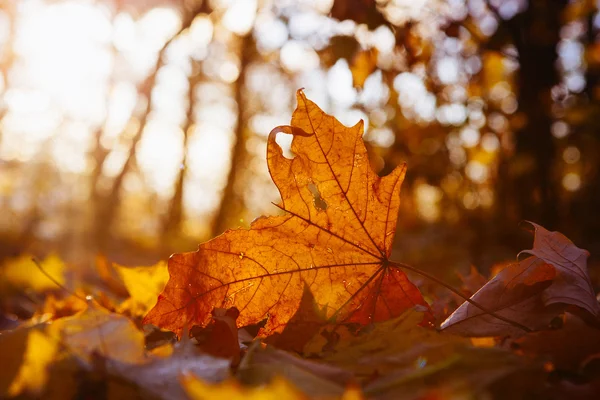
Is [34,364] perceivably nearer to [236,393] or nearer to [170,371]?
[170,371]

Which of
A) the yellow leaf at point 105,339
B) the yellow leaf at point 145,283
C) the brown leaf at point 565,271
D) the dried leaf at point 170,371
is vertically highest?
the brown leaf at point 565,271

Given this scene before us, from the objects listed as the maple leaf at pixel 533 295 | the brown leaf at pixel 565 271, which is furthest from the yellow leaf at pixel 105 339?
the brown leaf at pixel 565 271

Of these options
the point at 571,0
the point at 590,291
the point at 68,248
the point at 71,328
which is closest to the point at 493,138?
the point at 571,0

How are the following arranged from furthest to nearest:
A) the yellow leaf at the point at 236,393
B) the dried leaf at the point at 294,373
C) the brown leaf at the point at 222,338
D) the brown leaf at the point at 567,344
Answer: the brown leaf at the point at 222,338
the brown leaf at the point at 567,344
the dried leaf at the point at 294,373
the yellow leaf at the point at 236,393

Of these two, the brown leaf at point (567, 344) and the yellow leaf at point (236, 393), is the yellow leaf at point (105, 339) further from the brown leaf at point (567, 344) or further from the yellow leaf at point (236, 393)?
the brown leaf at point (567, 344)

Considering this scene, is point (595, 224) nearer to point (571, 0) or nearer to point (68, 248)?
point (571, 0)

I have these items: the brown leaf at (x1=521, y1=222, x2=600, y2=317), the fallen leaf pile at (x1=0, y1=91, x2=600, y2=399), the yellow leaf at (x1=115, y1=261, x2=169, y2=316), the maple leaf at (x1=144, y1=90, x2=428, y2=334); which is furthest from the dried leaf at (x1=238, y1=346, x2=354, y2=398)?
the yellow leaf at (x1=115, y1=261, x2=169, y2=316)

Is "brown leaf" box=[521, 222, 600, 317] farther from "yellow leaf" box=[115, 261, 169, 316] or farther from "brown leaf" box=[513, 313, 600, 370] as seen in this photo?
"yellow leaf" box=[115, 261, 169, 316]
